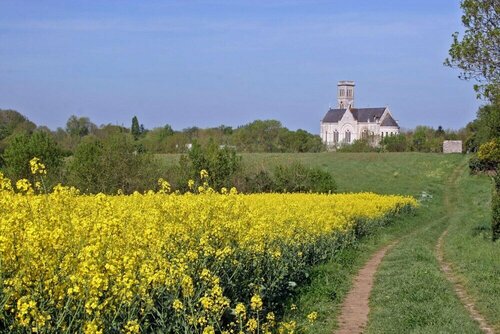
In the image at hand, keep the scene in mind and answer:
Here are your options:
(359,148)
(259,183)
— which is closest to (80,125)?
(359,148)

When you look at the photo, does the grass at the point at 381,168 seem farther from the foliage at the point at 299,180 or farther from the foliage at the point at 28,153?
the foliage at the point at 28,153

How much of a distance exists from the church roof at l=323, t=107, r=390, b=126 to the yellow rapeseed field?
151443 millimetres

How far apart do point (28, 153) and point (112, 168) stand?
6.29 meters

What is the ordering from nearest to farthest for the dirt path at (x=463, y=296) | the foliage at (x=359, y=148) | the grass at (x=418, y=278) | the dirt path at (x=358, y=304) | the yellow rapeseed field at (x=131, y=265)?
the yellow rapeseed field at (x=131, y=265) < the dirt path at (x=463, y=296) < the grass at (x=418, y=278) < the dirt path at (x=358, y=304) < the foliage at (x=359, y=148)

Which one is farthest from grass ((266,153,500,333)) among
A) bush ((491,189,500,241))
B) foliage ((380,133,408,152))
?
foliage ((380,133,408,152))

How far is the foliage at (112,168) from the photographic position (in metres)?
36.9

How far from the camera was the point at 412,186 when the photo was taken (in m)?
62.2

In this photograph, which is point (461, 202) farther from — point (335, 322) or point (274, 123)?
point (274, 123)

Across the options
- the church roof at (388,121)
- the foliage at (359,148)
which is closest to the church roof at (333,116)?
the church roof at (388,121)

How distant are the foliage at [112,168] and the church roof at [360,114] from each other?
4955 inches

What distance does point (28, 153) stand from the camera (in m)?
41.3

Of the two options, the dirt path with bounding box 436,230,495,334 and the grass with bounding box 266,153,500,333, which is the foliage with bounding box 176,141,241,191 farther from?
the dirt path with bounding box 436,230,495,334

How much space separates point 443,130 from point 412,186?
66454 mm

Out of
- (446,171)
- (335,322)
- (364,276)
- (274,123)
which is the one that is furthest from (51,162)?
(274,123)
